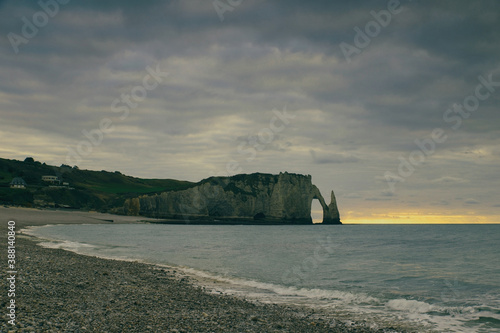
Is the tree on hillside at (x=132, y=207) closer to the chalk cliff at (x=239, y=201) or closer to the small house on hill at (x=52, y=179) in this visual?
the chalk cliff at (x=239, y=201)

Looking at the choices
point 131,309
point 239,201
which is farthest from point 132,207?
point 131,309

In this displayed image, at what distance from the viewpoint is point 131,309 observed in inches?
500

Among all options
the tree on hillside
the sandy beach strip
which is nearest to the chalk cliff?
the tree on hillside

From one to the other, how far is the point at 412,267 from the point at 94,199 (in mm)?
168245

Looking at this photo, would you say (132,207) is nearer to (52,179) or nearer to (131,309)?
(52,179)

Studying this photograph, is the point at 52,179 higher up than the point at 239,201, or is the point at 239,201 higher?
the point at 52,179

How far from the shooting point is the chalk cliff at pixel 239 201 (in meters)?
165

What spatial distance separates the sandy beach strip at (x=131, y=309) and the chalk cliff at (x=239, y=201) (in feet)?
482

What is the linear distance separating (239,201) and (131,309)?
163m

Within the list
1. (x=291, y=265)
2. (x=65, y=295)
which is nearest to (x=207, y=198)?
(x=291, y=265)

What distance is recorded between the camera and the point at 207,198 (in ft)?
554

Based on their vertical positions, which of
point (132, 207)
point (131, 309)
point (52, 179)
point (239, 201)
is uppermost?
point (52, 179)

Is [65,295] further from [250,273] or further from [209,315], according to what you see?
[250,273]

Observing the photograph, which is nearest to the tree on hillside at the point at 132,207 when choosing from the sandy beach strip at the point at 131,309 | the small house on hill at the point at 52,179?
the small house on hill at the point at 52,179
